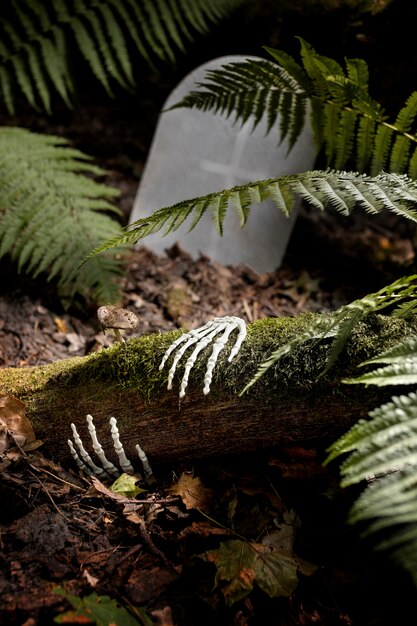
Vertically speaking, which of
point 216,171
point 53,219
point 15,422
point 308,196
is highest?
point 308,196

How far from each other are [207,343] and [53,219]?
1.54 m

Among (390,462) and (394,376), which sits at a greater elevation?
(394,376)

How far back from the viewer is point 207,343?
182cm

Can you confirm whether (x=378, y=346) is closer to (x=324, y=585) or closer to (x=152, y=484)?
(x=324, y=585)

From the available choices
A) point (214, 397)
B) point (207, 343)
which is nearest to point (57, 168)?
point (207, 343)

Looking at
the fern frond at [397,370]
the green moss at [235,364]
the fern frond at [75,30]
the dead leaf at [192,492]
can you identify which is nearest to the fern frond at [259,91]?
the fern frond at [75,30]

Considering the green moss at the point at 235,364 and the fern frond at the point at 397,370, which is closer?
the fern frond at the point at 397,370

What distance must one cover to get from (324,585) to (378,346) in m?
0.81

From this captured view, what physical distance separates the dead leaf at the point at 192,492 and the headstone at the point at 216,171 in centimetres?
185

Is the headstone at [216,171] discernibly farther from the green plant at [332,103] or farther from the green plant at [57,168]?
the green plant at [332,103]

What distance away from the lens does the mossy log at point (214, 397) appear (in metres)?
1.78

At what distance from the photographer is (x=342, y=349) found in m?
1.78

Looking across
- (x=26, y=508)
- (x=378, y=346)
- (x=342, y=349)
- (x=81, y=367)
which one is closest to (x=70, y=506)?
(x=26, y=508)

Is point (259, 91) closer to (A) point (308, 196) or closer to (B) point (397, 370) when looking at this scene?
(A) point (308, 196)
